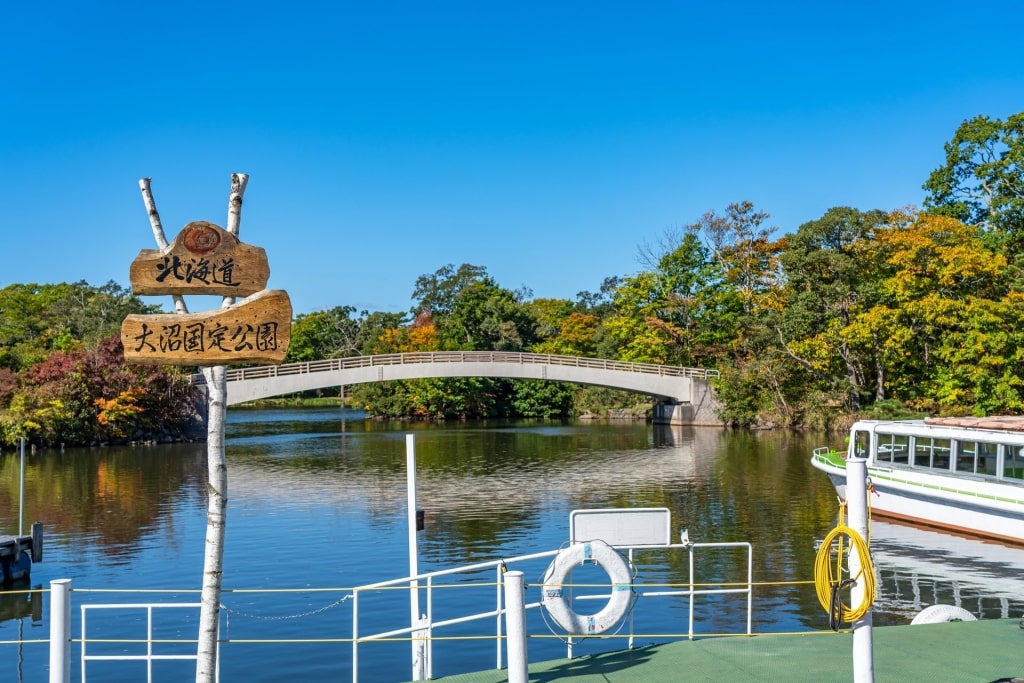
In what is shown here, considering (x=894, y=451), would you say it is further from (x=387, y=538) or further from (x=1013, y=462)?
(x=387, y=538)

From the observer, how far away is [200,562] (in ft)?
70.1

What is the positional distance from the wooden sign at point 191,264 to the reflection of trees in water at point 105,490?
17.2 m

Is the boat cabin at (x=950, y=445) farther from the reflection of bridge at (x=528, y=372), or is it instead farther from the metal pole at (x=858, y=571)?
the reflection of bridge at (x=528, y=372)

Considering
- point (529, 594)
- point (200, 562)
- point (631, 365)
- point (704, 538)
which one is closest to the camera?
point (529, 594)

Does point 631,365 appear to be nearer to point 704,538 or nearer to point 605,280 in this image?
point 704,538

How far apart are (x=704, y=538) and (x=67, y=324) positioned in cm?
7685

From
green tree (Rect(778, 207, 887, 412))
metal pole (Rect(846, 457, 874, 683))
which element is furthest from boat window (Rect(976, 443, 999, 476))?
green tree (Rect(778, 207, 887, 412))

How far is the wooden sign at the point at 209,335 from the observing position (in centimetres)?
725

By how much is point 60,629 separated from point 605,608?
15.9 ft

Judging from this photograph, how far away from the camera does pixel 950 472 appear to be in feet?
78.8

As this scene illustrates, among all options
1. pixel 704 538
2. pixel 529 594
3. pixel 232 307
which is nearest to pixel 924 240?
pixel 704 538

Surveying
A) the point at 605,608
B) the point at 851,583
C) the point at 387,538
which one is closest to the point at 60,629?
the point at 605,608

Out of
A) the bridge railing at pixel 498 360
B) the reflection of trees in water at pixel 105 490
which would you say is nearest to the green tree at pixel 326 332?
the bridge railing at pixel 498 360

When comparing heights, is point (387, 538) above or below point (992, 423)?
below
